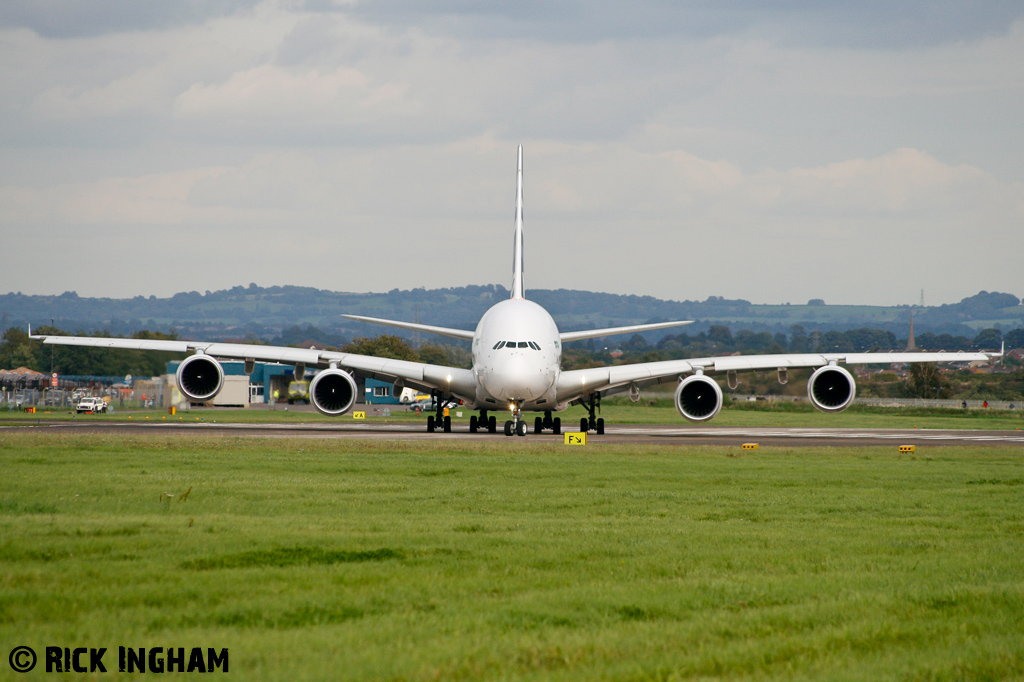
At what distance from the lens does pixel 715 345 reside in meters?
168

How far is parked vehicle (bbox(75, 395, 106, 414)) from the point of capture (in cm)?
5638

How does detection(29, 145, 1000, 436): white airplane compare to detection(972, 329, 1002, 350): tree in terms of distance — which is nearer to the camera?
detection(29, 145, 1000, 436): white airplane

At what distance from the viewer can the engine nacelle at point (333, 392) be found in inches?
1375

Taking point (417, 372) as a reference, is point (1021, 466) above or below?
below

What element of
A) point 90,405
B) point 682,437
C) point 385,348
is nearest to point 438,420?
point 682,437

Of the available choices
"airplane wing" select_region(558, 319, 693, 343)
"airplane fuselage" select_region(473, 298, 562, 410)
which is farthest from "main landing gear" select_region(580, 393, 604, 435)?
"airplane wing" select_region(558, 319, 693, 343)

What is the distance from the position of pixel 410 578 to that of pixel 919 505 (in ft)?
30.8

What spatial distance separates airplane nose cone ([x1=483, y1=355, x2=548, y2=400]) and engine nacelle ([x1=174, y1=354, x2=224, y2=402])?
9588 mm

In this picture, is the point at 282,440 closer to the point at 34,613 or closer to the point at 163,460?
the point at 163,460

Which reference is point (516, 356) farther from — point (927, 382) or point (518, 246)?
point (927, 382)

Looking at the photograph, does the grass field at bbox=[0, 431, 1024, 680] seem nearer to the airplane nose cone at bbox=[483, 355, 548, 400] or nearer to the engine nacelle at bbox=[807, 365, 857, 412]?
the airplane nose cone at bbox=[483, 355, 548, 400]

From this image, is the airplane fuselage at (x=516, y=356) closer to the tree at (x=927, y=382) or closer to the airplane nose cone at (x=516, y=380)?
the airplane nose cone at (x=516, y=380)

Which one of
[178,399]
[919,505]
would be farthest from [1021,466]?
[178,399]

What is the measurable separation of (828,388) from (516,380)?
11.4 metres
